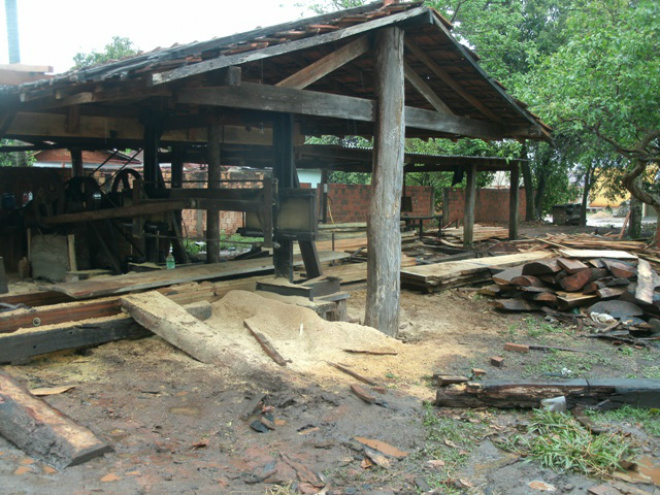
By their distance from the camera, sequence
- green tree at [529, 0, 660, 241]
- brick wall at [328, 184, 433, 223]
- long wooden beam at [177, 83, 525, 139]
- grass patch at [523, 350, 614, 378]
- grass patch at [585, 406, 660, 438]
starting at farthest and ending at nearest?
brick wall at [328, 184, 433, 223]
green tree at [529, 0, 660, 241]
grass patch at [523, 350, 614, 378]
long wooden beam at [177, 83, 525, 139]
grass patch at [585, 406, 660, 438]

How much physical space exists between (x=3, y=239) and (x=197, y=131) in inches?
164

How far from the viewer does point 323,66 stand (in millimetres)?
6188

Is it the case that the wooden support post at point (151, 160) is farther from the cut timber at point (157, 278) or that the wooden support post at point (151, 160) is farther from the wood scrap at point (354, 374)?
the wood scrap at point (354, 374)

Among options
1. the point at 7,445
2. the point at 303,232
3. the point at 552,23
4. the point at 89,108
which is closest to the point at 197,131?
the point at 89,108

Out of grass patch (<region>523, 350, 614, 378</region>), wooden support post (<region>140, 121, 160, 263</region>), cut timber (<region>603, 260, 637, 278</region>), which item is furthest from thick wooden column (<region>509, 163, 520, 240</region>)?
wooden support post (<region>140, 121, 160, 263</region>)

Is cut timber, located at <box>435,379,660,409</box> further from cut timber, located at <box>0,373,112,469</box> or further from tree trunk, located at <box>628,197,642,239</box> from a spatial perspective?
tree trunk, located at <box>628,197,642,239</box>

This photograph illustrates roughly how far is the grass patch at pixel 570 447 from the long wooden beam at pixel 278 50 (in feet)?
12.3

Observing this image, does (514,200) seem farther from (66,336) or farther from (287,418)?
(66,336)

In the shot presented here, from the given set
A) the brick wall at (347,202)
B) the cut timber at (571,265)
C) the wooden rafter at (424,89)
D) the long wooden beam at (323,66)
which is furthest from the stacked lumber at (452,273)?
the brick wall at (347,202)

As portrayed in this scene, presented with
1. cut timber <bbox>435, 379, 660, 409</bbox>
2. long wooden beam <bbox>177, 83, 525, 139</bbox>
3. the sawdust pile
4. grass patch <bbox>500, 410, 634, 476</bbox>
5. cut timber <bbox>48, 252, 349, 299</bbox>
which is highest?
long wooden beam <bbox>177, 83, 525, 139</bbox>

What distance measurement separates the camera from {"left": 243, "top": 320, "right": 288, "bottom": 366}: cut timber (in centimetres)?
521

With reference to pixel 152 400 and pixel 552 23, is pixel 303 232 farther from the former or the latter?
pixel 552 23

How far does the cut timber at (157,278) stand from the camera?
6.08 meters

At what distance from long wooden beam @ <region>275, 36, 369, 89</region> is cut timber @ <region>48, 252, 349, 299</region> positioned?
273 centimetres
